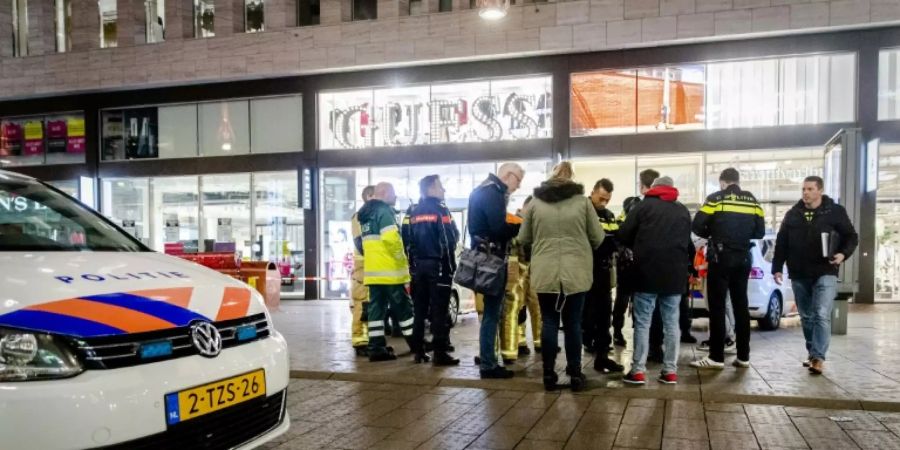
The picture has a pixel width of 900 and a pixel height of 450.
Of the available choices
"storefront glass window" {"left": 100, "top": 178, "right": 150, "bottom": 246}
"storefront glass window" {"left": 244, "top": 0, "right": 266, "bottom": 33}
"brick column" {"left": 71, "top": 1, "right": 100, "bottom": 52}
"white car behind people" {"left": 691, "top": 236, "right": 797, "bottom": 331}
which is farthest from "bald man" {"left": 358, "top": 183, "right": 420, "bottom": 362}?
"brick column" {"left": 71, "top": 1, "right": 100, "bottom": 52}

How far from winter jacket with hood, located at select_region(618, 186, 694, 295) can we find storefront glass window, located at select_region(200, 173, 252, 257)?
14396 millimetres

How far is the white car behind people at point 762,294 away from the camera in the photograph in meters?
9.36

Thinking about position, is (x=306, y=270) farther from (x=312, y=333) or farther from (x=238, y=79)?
(x=312, y=333)

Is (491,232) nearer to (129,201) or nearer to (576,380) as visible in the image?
(576,380)

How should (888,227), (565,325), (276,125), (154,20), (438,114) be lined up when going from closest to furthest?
(565,325) < (888,227) < (438,114) < (276,125) < (154,20)

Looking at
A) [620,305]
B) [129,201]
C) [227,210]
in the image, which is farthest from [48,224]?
[129,201]

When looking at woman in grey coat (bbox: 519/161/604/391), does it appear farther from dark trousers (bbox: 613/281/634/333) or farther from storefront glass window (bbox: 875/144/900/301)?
storefront glass window (bbox: 875/144/900/301)

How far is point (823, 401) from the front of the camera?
5344mm

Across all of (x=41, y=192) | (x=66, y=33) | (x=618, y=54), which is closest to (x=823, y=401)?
(x=41, y=192)

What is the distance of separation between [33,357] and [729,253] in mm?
5948

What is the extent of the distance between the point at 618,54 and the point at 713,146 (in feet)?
10.2

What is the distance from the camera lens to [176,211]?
761 inches

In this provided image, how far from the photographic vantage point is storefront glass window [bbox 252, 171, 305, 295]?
58.4ft

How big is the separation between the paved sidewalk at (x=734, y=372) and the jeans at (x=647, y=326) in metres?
0.25
